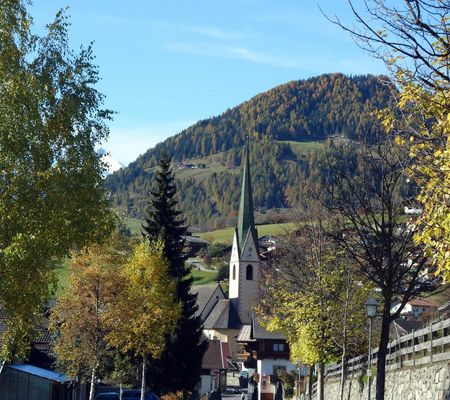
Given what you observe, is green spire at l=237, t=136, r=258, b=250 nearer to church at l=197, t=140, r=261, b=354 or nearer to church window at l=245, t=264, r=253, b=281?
church at l=197, t=140, r=261, b=354

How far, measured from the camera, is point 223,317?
134125mm

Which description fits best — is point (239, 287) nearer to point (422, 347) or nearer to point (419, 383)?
point (422, 347)

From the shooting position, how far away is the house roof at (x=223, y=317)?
435ft

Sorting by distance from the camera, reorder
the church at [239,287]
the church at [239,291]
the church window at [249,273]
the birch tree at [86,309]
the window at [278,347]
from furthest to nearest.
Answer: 1. the church window at [249,273]
2. the church at [239,287]
3. the church at [239,291]
4. the window at [278,347]
5. the birch tree at [86,309]

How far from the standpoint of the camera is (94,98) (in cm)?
2359

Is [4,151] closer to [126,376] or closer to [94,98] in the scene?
[94,98]

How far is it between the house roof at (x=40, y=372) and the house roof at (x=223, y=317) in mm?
87369

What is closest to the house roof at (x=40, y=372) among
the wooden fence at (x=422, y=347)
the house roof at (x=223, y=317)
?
the wooden fence at (x=422, y=347)

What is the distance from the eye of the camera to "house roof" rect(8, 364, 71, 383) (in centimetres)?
4119

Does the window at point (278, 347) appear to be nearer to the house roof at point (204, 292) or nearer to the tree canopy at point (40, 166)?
the house roof at point (204, 292)

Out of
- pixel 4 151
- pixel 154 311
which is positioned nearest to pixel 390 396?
pixel 4 151

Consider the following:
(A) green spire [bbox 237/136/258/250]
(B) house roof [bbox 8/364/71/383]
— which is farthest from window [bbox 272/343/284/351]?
(B) house roof [bbox 8/364/71/383]

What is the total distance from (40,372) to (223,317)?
91.7m

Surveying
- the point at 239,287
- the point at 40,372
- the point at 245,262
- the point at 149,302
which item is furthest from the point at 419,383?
the point at 239,287
